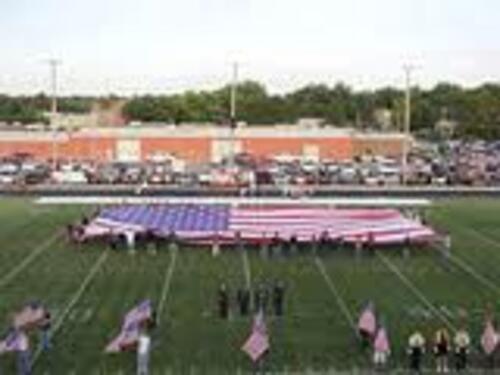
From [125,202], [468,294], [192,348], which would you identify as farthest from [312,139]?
[192,348]

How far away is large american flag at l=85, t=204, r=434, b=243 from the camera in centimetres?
4662

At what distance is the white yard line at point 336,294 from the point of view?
32156 mm

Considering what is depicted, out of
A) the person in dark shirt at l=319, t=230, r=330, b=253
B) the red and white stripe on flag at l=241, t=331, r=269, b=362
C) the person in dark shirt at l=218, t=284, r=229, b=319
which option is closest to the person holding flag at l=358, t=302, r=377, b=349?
the red and white stripe on flag at l=241, t=331, r=269, b=362

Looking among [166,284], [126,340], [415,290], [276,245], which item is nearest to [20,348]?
[126,340]

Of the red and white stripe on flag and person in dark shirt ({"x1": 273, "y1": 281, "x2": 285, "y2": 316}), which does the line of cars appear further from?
the red and white stripe on flag

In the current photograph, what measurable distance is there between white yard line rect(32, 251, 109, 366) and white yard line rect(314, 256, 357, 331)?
6.72 m

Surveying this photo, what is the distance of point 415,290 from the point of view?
36.8 metres

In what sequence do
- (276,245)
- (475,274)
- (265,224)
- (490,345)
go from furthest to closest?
1. (265,224)
2. (276,245)
3. (475,274)
4. (490,345)

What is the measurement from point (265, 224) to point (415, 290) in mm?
12255

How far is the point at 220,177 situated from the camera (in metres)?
77.8

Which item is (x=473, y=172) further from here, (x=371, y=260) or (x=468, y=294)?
(x=468, y=294)

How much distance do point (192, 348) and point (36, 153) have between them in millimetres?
81347

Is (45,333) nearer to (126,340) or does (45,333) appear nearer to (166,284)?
(126,340)

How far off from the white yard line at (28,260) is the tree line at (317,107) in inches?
4001
